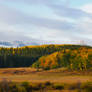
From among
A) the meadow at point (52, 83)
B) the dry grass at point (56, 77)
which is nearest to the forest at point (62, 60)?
the dry grass at point (56, 77)

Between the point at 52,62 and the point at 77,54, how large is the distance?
30087mm

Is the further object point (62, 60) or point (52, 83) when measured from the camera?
point (62, 60)

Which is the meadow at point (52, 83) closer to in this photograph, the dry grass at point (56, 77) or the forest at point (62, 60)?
the dry grass at point (56, 77)

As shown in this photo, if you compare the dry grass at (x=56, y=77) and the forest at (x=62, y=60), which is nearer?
the dry grass at (x=56, y=77)

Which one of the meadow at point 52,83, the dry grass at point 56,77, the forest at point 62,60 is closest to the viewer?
the meadow at point 52,83

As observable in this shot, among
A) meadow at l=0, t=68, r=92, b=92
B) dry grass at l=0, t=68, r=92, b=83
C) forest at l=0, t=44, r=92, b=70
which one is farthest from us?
forest at l=0, t=44, r=92, b=70

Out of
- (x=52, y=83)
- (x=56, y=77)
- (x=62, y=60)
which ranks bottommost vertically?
(x=56, y=77)

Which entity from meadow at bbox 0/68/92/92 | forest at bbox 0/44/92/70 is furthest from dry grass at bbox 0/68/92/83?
forest at bbox 0/44/92/70

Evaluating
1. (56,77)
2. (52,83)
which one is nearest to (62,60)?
(56,77)

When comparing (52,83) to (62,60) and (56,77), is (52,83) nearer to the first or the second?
(56,77)

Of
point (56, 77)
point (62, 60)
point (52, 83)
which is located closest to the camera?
point (52, 83)

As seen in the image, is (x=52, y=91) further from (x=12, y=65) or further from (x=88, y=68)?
(x=12, y=65)

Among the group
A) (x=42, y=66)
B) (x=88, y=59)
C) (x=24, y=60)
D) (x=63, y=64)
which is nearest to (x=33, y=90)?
(x=88, y=59)

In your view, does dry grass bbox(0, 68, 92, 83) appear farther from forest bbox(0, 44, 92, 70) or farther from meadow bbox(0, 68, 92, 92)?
forest bbox(0, 44, 92, 70)
